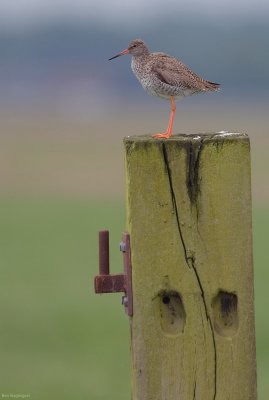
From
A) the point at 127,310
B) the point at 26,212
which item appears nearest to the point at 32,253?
the point at 26,212

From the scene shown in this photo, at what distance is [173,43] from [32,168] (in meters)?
64.3

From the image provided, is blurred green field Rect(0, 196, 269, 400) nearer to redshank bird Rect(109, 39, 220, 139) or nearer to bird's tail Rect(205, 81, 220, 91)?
bird's tail Rect(205, 81, 220, 91)

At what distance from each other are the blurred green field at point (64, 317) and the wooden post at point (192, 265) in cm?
459

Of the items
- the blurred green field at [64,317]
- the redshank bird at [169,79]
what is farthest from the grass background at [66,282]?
the redshank bird at [169,79]

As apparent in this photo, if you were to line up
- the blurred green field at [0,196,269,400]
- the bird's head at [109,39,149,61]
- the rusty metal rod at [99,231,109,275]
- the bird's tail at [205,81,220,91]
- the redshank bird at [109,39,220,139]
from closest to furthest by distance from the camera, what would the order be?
the rusty metal rod at [99,231,109,275] < the redshank bird at [109,39,220,139] < the bird's tail at [205,81,220,91] < the bird's head at [109,39,149,61] < the blurred green field at [0,196,269,400]

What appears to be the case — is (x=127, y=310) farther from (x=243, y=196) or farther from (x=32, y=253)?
(x=32, y=253)

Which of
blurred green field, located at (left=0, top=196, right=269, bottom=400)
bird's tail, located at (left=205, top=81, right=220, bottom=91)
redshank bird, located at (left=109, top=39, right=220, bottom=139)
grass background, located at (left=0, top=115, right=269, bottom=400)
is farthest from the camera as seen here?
grass background, located at (left=0, top=115, right=269, bottom=400)

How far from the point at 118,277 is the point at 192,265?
234 mm

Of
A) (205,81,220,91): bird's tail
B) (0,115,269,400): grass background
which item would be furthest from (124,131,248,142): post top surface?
(0,115,269,400): grass background

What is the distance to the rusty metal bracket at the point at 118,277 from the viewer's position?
3.65 m

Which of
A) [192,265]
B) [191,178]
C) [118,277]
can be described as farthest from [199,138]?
[118,277]

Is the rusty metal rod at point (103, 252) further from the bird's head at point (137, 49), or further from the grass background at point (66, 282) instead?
the grass background at point (66, 282)

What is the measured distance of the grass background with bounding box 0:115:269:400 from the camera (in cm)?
923

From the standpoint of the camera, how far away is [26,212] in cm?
2244
